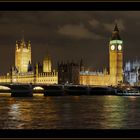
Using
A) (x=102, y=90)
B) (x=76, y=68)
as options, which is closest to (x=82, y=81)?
(x=76, y=68)

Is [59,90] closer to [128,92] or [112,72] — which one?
[128,92]

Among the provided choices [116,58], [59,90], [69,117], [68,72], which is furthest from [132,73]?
[69,117]

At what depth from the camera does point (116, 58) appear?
1271 inches

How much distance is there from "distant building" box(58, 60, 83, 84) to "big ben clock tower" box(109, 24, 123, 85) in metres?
3.92

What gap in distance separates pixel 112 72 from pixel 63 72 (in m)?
5.24

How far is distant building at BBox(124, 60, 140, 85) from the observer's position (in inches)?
1246

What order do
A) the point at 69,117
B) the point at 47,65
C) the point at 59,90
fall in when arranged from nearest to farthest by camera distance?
the point at 69,117 < the point at 59,90 < the point at 47,65

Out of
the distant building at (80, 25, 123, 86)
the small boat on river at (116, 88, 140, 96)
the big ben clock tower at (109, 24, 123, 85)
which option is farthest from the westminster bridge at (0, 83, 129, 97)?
the big ben clock tower at (109, 24, 123, 85)

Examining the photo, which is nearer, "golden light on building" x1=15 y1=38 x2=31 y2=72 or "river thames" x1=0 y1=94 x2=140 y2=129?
"river thames" x1=0 y1=94 x2=140 y2=129

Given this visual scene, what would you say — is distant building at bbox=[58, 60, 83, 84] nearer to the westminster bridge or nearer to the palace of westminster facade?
the palace of westminster facade

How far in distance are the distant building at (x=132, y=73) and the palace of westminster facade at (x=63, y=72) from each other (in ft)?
3.32

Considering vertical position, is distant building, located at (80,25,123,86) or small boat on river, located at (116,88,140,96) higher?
distant building, located at (80,25,123,86)

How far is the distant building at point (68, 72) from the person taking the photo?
2786 cm

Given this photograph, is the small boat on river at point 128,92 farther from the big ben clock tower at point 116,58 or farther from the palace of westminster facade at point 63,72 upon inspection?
the big ben clock tower at point 116,58
